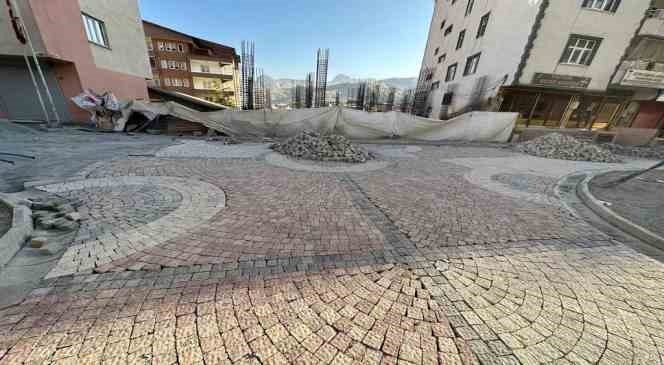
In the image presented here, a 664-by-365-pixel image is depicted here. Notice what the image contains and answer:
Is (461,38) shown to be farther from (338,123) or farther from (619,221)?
(619,221)

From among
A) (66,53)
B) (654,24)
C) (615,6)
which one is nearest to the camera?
(66,53)

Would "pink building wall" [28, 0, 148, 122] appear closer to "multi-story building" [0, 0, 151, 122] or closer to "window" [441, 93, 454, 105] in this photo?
"multi-story building" [0, 0, 151, 122]

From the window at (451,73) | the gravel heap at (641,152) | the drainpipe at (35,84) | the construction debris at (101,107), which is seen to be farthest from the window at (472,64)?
the drainpipe at (35,84)

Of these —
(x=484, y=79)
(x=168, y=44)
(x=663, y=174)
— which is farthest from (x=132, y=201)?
(x=168, y=44)

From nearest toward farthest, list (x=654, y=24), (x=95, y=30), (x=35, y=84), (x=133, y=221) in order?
1. (x=133, y=221)
2. (x=35, y=84)
3. (x=95, y=30)
4. (x=654, y=24)

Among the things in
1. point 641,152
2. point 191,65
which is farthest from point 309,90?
point 191,65

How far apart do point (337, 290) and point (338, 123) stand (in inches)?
417

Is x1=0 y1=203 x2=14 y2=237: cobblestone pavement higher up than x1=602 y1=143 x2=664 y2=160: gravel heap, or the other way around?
x1=602 y1=143 x2=664 y2=160: gravel heap

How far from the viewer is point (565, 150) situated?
10.3 metres

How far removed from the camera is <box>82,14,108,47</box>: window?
396 inches

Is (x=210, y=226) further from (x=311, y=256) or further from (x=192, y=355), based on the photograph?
(x=192, y=355)

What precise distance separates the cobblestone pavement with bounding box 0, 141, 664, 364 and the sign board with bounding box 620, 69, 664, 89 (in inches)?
781

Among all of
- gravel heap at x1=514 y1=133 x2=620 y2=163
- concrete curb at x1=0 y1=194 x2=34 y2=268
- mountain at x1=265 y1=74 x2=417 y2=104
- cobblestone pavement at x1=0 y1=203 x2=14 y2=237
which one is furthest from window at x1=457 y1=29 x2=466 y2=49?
cobblestone pavement at x1=0 y1=203 x2=14 y2=237

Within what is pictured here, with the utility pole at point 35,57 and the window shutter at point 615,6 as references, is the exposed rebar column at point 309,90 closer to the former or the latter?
the utility pole at point 35,57
